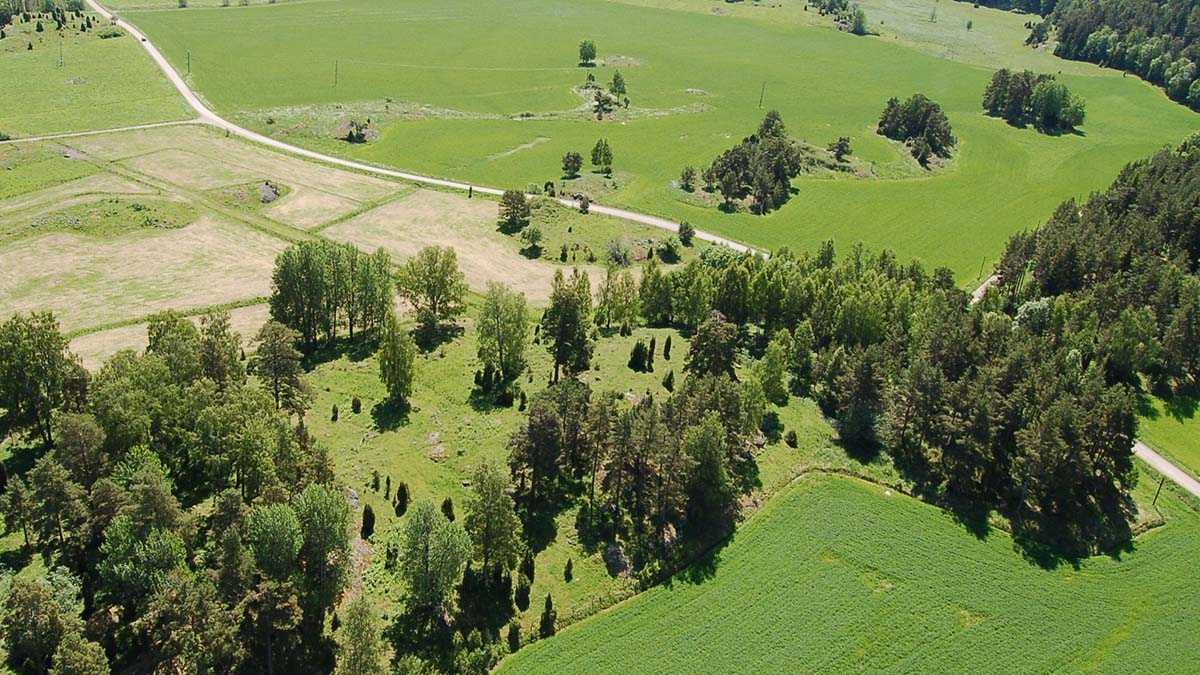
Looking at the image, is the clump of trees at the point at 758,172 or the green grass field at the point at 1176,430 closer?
the green grass field at the point at 1176,430

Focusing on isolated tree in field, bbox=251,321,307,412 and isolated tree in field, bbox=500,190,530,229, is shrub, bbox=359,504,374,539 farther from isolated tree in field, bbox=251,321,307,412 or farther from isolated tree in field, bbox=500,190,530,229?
isolated tree in field, bbox=500,190,530,229

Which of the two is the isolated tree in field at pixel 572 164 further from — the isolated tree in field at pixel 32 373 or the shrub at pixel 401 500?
the isolated tree in field at pixel 32 373

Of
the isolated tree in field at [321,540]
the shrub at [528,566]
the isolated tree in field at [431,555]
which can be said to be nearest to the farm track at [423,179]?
the shrub at [528,566]

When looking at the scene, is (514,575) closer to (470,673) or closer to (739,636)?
(470,673)

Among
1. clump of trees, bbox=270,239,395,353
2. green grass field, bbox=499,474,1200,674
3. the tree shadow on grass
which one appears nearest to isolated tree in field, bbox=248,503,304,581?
green grass field, bbox=499,474,1200,674

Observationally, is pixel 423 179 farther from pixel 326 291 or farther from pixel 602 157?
pixel 326 291

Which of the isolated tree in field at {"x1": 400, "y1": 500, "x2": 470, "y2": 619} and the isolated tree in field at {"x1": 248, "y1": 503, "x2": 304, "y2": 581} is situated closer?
the isolated tree in field at {"x1": 248, "y1": 503, "x2": 304, "y2": 581}

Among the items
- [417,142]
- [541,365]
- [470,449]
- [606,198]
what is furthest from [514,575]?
[417,142]
